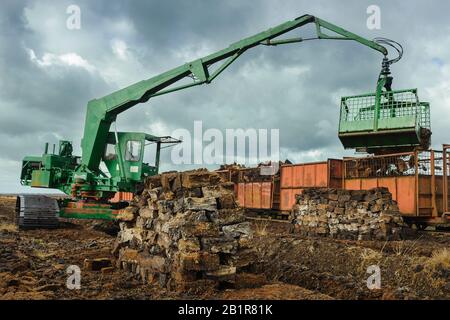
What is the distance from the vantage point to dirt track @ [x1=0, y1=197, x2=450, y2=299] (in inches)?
192

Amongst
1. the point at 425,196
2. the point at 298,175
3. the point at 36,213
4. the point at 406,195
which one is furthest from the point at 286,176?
the point at 36,213

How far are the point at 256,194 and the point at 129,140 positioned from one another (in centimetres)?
756

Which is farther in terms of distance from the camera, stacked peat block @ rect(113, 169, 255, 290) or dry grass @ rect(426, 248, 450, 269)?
dry grass @ rect(426, 248, 450, 269)

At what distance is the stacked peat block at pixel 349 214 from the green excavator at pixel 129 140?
236 cm

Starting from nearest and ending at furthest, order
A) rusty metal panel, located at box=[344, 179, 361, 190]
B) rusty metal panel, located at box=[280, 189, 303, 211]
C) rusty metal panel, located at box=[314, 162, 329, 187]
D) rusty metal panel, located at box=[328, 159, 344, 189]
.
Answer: rusty metal panel, located at box=[344, 179, 361, 190]
rusty metal panel, located at box=[328, 159, 344, 189]
rusty metal panel, located at box=[314, 162, 329, 187]
rusty metal panel, located at box=[280, 189, 303, 211]

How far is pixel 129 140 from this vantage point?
1239cm

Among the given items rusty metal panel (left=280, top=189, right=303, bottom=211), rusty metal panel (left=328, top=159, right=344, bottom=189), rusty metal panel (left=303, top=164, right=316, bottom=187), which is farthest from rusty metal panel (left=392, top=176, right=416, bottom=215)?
rusty metal panel (left=280, top=189, right=303, bottom=211)

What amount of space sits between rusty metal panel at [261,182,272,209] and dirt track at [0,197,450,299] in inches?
246

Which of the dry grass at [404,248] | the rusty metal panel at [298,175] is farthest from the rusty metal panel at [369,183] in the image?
the dry grass at [404,248]

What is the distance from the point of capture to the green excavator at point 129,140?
12227 mm

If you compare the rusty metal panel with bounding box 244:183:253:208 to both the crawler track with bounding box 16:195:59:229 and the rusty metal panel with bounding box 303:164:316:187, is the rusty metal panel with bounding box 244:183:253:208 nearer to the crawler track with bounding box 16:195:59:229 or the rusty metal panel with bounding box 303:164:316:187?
the rusty metal panel with bounding box 303:164:316:187

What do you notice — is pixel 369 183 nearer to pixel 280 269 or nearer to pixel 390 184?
pixel 390 184

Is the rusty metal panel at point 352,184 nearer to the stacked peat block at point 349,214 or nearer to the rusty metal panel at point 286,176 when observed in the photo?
the stacked peat block at point 349,214

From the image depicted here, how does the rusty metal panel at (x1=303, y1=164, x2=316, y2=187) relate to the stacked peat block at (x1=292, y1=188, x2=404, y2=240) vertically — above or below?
above
